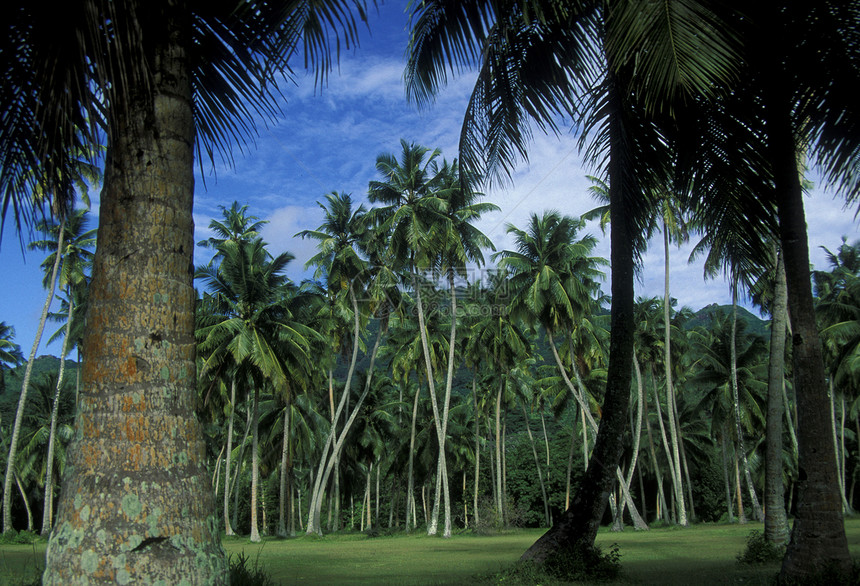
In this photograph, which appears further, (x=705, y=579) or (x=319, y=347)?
(x=319, y=347)

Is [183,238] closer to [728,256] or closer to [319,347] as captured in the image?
[728,256]

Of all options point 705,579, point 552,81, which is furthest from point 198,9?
point 705,579

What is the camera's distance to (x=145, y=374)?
338 cm

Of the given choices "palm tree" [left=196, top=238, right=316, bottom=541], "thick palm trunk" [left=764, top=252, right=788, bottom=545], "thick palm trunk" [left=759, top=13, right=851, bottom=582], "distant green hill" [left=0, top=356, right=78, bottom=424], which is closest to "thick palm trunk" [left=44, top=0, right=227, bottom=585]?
"thick palm trunk" [left=759, top=13, right=851, bottom=582]

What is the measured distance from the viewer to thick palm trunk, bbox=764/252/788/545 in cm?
1256

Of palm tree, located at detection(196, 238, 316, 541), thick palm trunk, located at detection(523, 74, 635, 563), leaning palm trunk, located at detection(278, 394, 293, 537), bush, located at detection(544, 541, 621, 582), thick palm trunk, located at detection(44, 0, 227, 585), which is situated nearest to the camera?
thick palm trunk, located at detection(44, 0, 227, 585)

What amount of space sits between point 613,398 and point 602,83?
190 inches

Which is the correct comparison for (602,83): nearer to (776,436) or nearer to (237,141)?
(237,141)

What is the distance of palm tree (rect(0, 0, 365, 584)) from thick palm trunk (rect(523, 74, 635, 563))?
6.56 metres

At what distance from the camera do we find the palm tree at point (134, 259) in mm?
3168

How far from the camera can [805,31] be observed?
7109mm

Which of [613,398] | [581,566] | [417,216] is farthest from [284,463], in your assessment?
[613,398]

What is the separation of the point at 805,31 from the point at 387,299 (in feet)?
88.0

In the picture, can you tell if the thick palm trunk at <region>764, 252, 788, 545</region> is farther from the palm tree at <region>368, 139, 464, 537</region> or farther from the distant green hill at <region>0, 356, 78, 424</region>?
the distant green hill at <region>0, 356, 78, 424</region>
